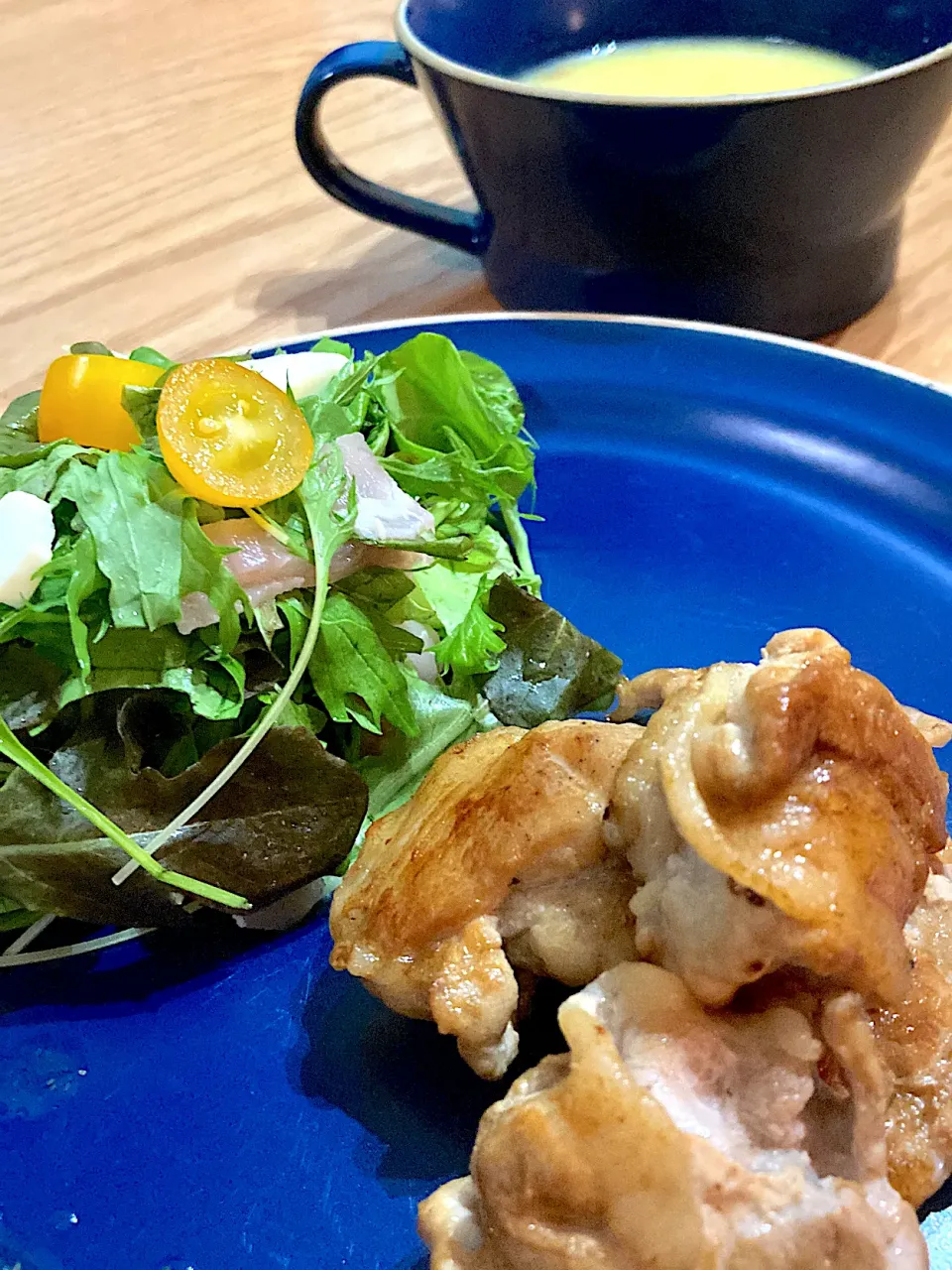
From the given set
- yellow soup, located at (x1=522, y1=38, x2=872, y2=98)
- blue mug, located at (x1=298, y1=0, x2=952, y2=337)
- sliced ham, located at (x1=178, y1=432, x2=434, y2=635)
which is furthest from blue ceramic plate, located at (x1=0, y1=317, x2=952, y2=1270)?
yellow soup, located at (x1=522, y1=38, x2=872, y2=98)

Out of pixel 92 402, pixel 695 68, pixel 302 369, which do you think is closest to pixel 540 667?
pixel 302 369

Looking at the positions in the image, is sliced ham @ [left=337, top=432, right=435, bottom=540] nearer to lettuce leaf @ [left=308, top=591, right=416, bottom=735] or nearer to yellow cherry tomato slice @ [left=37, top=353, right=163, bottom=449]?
lettuce leaf @ [left=308, top=591, right=416, bottom=735]

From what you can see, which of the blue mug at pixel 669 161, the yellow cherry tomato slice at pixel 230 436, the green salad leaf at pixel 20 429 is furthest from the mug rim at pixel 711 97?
the green salad leaf at pixel 20 429

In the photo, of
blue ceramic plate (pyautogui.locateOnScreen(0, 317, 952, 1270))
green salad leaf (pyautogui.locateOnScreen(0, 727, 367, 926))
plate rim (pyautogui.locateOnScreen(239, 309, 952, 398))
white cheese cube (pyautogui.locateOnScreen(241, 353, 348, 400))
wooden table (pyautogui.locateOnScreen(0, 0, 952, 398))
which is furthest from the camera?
wooden table (pyautogui.locateOnScreen(0, 0, 952, 398))

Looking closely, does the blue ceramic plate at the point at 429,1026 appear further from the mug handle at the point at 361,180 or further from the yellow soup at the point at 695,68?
the yellow soup at the point at 695,68

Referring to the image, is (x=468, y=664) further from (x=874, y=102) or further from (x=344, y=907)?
(x=874, y=102)

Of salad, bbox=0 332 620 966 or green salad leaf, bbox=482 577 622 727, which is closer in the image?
salad, bbox=0 332 620 966

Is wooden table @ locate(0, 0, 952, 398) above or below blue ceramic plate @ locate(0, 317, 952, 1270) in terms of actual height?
above

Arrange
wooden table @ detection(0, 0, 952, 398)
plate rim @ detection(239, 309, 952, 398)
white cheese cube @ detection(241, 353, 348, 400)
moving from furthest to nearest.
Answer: wooden table @ detection(0, 0, 952, 398) → plate rim @ detection(239, 309, 952, 398) → white cheese cube @ detection(241, 353, 348, 400)

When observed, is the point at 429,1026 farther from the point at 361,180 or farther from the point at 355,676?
the point at 361,180
